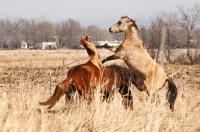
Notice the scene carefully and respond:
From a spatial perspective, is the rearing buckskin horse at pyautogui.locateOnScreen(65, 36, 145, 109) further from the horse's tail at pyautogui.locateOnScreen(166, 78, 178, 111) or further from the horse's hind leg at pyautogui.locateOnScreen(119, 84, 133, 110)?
the horse's tail at pyautogui.locateOnScreen(166, 78, 178, 111)

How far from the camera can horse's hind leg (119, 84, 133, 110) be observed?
7.78 meters

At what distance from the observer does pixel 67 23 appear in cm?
12169

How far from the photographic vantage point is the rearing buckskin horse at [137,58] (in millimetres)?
8602

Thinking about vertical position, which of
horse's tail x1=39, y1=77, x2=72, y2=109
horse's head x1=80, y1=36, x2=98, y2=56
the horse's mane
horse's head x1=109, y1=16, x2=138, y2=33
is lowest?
Result: horse's tail x1=39, y1=77, x2=72, y2=109

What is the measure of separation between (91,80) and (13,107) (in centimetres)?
168

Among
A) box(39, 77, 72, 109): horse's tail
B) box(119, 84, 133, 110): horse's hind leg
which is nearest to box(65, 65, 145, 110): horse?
A: box(119, 84, 133, 110): horse's hind leg

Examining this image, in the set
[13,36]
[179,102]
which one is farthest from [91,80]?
[13,36]

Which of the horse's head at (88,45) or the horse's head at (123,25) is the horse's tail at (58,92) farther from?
the horse's head at (123,25)

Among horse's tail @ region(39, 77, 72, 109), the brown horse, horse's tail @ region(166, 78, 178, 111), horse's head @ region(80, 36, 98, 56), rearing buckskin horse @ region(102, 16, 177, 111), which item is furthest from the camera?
rearing buckskin horse @ region(102, 16, 177, 111)

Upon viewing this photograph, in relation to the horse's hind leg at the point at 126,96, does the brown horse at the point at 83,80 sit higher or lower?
higher

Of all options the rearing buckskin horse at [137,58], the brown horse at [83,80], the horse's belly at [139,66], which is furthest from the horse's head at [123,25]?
the brown horse at [83,80]

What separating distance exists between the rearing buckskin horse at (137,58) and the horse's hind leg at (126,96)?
0.48m

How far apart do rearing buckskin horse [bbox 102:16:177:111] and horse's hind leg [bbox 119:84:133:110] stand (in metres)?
0.48

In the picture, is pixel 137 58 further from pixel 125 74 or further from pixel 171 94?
pixel 171 94
